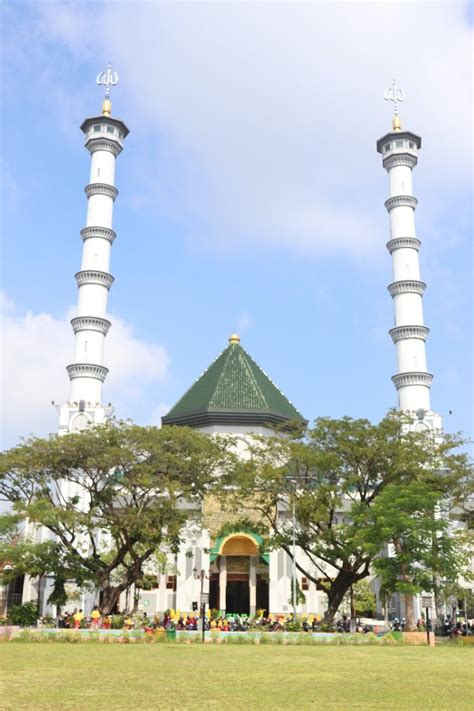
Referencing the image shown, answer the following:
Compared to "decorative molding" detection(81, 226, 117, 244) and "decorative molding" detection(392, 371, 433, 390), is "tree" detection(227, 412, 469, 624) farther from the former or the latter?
"decorative molding" detection(81, 226, 117, 244)

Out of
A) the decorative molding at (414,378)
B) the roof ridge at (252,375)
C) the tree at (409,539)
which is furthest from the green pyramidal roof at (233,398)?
the tree at (409,539)

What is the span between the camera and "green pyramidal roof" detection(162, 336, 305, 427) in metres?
61.7

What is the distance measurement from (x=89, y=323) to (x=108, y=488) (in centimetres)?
2456

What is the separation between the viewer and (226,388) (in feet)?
212

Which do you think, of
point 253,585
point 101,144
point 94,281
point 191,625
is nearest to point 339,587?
point 191,625

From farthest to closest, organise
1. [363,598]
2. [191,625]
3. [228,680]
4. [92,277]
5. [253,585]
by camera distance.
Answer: [92,277] < [363,598] < [253,585] < [191,625] < [228,680]

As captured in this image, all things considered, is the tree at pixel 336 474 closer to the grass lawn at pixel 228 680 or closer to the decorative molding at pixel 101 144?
the grass lawn at pixel 228 680

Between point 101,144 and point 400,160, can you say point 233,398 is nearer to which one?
point 101,144

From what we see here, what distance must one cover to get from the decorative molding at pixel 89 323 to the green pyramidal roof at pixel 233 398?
31.8 ft

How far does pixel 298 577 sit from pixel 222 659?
37644mm

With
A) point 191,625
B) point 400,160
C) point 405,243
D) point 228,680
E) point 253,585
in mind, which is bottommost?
point 228,680

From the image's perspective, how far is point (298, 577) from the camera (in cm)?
5941

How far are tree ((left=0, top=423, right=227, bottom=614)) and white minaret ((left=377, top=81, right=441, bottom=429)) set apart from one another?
27.0 meters

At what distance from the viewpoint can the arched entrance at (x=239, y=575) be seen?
5847 centimetres
